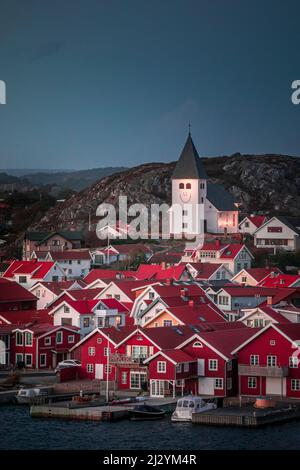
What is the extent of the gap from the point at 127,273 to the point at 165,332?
53.9 feet

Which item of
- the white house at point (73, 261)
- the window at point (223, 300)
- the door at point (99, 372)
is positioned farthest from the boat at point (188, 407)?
the white house at point (73, 261)

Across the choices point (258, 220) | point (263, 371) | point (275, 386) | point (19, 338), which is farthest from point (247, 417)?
point (258, 220)

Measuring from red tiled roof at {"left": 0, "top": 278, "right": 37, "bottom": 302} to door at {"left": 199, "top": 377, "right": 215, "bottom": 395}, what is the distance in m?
12.6

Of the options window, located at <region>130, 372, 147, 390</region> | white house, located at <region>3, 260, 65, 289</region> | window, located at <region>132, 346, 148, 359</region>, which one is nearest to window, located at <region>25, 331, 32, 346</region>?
window, located at <region>132, 346, 148, 359</region>

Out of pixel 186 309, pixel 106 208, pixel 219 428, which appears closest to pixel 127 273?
pixel 186 309

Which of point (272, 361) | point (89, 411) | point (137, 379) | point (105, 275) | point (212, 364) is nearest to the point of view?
point (89, 411)

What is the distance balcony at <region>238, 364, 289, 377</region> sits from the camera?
3575cm

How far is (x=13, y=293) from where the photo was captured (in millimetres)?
48719

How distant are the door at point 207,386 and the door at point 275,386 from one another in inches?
56.4

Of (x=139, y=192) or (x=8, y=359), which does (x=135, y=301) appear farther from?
(x=139, y=192)

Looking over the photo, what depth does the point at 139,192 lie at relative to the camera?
3563 inches

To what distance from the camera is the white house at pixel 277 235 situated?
66.9 meters

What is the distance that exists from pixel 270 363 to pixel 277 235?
31175 millimetres

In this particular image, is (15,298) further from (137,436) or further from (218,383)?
(137,436)
